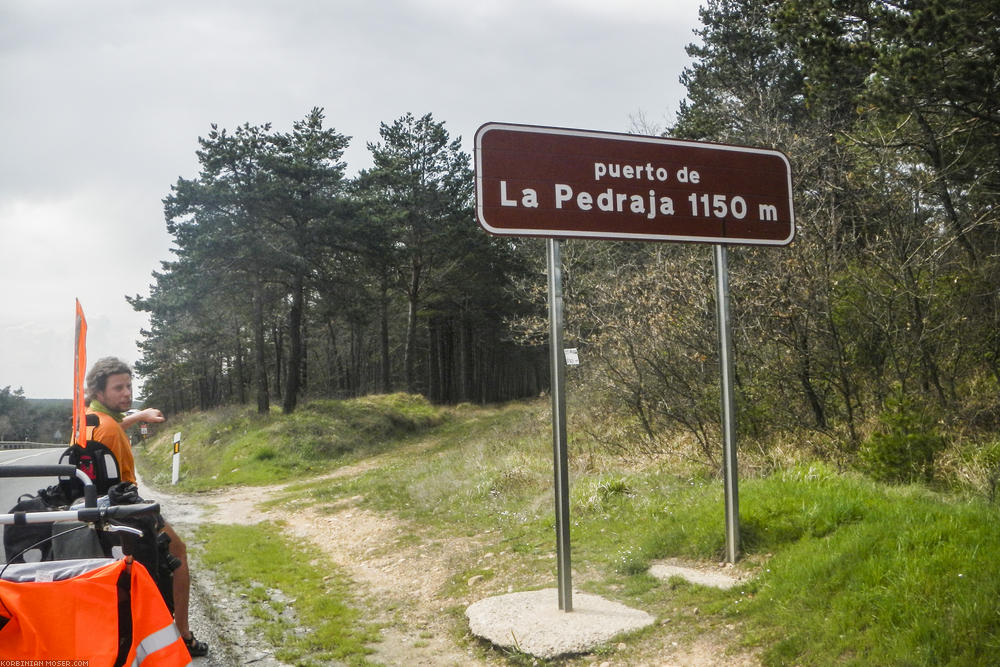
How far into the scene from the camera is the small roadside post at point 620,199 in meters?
5.27

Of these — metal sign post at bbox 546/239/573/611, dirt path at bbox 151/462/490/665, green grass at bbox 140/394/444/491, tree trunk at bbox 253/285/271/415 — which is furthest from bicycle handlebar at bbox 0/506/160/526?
tree trunk at bbox 253/285/271/415

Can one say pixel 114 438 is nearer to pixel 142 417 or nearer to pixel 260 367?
Answer: pixel 142 417

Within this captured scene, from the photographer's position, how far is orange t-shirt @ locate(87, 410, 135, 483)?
4.49 m

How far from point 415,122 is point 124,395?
117 ft

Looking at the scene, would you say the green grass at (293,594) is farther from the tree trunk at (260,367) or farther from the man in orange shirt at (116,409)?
the tree trunk at (260,367)

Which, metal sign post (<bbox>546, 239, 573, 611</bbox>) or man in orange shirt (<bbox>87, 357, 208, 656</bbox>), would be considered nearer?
man in orange shirt (<bbox>87, 357, 208, 656</bbox>)

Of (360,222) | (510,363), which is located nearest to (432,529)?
(360,222)

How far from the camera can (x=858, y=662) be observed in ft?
12.4

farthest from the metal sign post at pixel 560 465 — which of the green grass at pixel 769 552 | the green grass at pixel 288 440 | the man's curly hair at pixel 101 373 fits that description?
the green grass at pixel 288 440

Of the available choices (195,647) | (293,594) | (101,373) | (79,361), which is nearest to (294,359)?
(293,594)

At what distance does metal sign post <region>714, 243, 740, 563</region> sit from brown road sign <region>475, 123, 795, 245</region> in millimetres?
327

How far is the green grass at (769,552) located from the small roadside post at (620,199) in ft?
2.04

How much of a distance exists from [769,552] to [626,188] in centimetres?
291

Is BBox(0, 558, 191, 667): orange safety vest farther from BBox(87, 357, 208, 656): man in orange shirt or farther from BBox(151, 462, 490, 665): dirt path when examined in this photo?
BBox(151, 462, 490, 665): dirt path
